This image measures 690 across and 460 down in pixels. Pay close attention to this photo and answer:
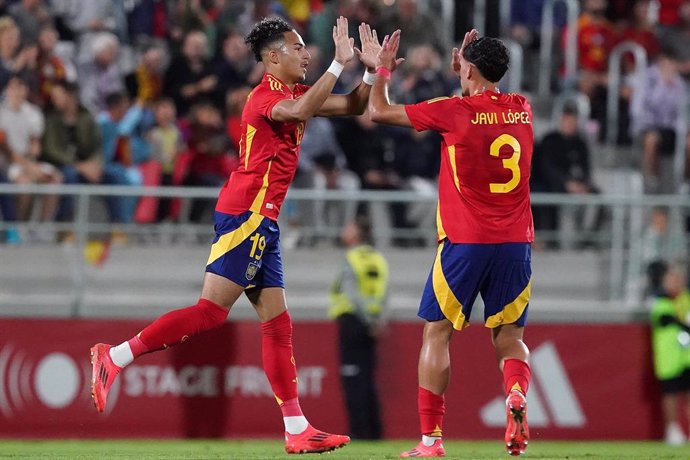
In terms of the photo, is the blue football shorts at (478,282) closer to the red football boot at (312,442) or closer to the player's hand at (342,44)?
the red football boot at (312,442)

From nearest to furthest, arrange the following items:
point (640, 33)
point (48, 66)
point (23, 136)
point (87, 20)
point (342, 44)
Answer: point (342, 44), point (23, 136), point (48, 66), point (87, 20), point (640, 33)

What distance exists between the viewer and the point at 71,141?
49.2 ft

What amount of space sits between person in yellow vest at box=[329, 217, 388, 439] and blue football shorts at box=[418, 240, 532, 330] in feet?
18.2

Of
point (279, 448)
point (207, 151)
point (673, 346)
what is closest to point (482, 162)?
point (279, 448)

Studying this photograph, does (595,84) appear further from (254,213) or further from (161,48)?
(254,213)

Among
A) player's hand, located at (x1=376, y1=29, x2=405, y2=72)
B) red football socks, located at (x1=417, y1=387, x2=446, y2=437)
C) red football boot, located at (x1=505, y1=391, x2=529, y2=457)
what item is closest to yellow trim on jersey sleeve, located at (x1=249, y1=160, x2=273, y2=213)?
player's hand, located at (x1=376, y1=29, x2=405, y2=72)

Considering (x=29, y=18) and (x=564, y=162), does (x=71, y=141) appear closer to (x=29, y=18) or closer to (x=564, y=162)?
(x=29, y=18)

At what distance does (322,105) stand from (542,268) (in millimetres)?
7215

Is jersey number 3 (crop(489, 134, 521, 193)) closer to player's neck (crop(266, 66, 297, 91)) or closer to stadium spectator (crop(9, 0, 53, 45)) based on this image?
player's neck (crop(266, 66, 297, 91))

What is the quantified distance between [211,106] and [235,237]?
284 inches

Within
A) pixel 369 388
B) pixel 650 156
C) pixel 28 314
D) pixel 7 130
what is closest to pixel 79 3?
pixel 7 130

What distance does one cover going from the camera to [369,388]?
47.9 feet

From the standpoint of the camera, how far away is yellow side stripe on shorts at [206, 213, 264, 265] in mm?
8594

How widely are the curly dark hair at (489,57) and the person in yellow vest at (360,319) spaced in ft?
18.7
